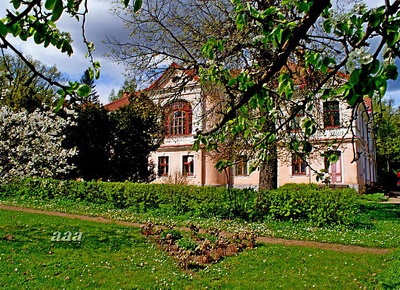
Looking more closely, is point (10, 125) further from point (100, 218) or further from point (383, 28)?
point (383, 28)

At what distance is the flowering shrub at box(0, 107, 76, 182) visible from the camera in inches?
414

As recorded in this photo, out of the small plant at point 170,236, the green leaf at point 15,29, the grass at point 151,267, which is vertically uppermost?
the green leaf at point 15,29

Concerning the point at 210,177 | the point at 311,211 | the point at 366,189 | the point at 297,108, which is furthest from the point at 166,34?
the point at 366,189

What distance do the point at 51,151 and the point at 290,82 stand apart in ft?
44.6

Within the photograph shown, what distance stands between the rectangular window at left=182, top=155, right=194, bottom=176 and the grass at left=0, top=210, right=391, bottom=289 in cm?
2131

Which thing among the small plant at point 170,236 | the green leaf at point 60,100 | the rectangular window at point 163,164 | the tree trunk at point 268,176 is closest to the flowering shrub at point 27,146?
the small plant at point 170,236

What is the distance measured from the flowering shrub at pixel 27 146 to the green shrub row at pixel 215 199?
1977 mm

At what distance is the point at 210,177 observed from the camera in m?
28.3

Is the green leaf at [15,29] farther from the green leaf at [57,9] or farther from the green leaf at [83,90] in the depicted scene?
the green leaf at [57,9]

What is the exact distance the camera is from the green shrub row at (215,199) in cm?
1051

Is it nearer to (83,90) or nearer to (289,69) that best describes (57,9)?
(83,90)

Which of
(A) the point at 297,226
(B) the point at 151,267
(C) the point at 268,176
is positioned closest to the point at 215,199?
(C) the point at 268,176

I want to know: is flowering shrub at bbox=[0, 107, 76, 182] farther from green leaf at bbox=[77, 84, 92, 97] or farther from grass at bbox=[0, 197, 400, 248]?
green leaf at bbox=[77, 84, 92, 97]

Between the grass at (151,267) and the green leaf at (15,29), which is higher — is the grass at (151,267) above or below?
below
